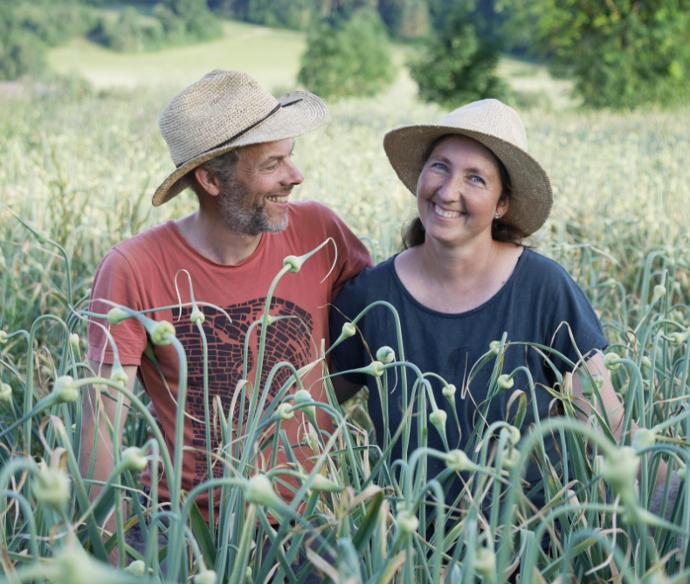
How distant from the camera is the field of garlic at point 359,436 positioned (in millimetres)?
899

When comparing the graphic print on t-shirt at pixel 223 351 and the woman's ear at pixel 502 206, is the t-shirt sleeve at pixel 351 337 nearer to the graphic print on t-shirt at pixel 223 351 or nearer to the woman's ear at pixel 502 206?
the graphic print on t-shirt at pixel 223 351

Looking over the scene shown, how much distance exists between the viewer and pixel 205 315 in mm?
2041

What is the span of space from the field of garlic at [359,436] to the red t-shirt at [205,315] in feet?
0.25

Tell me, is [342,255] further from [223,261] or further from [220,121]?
[220,121]

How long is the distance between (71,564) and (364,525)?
1.85 feet

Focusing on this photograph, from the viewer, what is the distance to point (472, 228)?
2.01 m

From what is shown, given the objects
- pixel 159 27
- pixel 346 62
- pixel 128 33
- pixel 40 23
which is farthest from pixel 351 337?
pixel 40 23

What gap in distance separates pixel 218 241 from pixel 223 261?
44 mm

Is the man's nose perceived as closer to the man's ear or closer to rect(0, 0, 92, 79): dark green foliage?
the man's ear

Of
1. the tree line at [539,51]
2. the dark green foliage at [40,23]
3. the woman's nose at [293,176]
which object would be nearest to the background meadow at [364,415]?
the woman's nose at [293,176]

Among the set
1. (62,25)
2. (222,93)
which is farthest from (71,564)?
(62,25)

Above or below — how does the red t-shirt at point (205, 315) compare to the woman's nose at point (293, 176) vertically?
below

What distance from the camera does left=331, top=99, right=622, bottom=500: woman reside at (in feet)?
6.53

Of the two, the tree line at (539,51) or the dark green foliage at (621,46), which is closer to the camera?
the tree line at (539,51)
